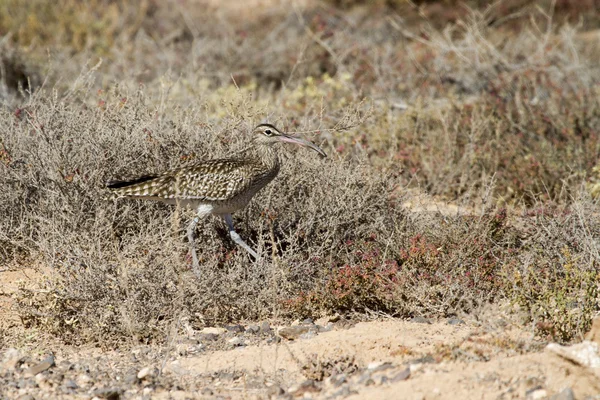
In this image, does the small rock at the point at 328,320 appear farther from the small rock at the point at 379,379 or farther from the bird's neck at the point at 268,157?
the bird's neck at the point at 268,157

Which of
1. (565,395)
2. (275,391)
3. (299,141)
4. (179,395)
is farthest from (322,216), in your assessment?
(565,395)

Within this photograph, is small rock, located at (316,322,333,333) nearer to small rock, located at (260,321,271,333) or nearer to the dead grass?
Result: the dead grass

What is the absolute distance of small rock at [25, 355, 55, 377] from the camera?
5152 mm

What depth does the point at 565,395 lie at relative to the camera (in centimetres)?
429

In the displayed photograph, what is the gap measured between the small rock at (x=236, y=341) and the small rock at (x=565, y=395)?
7.26ft

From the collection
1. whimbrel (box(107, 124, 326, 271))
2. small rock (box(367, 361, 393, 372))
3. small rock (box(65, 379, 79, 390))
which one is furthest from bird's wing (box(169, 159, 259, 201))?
small rock (box(367, 361, 393, 372))

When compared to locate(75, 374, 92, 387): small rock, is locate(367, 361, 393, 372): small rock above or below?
above

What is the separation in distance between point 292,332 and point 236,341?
1.30 feet

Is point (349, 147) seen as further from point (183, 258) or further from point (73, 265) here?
point (73, 265)

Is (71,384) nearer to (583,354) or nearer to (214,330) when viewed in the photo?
(214,330)

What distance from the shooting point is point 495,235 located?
689 cm

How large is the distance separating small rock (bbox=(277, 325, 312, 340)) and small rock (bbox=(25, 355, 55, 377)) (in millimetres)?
1555

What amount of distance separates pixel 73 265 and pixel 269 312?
1472mm

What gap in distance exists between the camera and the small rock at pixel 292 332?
575 centimetres
